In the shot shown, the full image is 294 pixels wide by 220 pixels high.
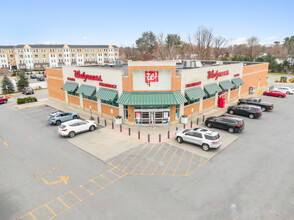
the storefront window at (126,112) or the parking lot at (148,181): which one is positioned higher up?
the storefront window at (126,112)

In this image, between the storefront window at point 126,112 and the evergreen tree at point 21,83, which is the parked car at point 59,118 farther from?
the evergreen tree at point 21,83

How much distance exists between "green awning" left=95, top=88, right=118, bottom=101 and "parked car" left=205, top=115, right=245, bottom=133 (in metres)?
11.6

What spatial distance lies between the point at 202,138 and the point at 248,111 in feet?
42.9

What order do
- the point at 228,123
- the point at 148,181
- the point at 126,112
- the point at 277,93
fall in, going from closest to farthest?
the point at 148,181 → the point at 228,123 → the point at 126,112 → the point at 277,93

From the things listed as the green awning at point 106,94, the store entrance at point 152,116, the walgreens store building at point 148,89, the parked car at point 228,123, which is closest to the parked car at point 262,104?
the walgreens store building at point 148,89

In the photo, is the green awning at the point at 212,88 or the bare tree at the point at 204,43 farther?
the bare tree at the point at 204,43

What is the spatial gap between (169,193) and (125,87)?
A: 13.7 metres

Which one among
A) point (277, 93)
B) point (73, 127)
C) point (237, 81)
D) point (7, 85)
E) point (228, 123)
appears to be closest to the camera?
point (73, 127)

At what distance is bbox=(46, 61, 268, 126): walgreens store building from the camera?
2194cm

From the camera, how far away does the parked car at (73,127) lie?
20.3 meters

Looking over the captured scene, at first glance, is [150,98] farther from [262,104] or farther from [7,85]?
[7,85]

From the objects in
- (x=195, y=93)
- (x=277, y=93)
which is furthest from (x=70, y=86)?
(x=277, y=93)

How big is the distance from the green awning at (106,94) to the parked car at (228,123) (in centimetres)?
1160

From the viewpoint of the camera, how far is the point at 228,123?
21.6 meters
